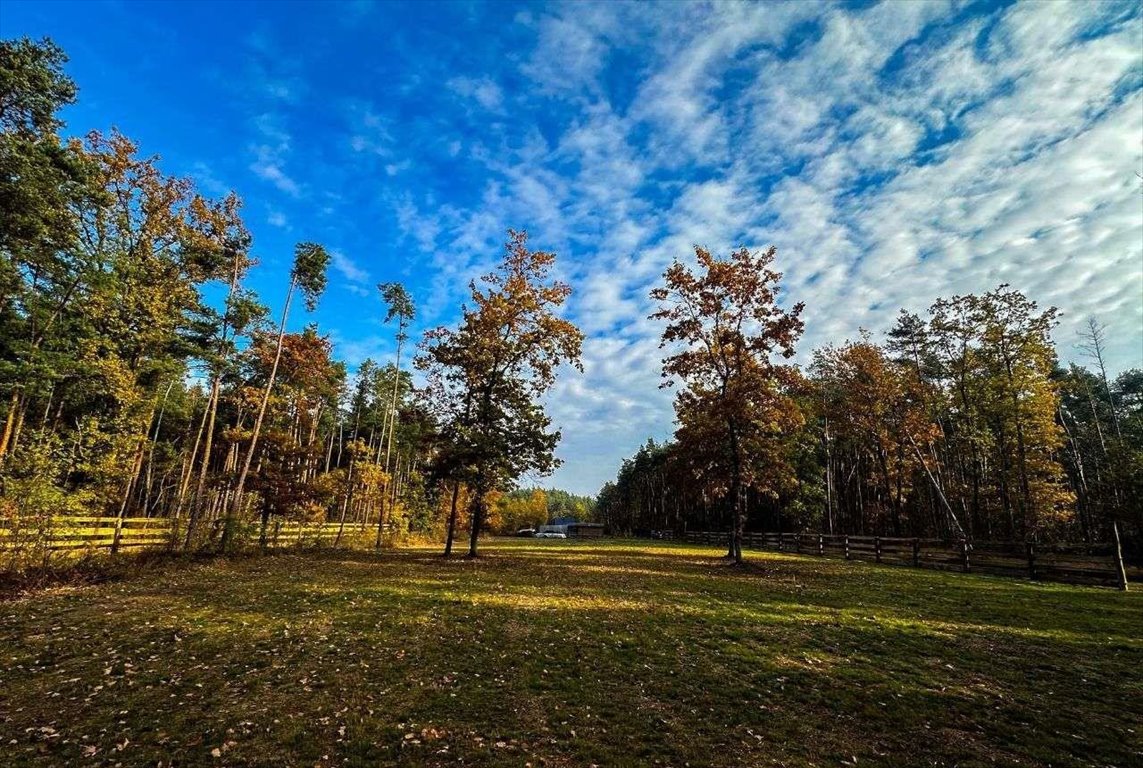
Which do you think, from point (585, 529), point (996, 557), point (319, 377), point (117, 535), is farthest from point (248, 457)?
point (585, 529)

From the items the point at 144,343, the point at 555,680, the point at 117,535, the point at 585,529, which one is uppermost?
the point at 144,343

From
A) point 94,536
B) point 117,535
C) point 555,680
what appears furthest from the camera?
point 117,535

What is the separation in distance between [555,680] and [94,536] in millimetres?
17639

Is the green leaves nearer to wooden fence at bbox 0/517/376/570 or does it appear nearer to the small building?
wooden fence at bbox 0/517/376/570

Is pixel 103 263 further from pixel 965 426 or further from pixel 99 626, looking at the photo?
pixel 965 426

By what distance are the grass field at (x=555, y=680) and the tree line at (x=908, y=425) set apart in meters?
9.97

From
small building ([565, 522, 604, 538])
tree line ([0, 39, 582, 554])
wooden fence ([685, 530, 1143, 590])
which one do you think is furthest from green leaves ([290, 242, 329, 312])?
small building ([565, 522, 604, 538])

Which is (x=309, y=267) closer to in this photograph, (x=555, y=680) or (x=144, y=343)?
(x=144, y=343)

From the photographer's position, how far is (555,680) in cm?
689

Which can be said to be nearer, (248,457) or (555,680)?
(555,680)

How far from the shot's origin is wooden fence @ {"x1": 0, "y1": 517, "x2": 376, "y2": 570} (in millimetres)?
12498

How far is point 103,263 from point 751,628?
26547 millimetres

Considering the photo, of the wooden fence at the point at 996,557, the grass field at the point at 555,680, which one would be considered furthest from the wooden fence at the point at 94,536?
the wooden fence at the point at 996,557

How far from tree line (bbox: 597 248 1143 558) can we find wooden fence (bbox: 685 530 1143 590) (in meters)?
2.35
